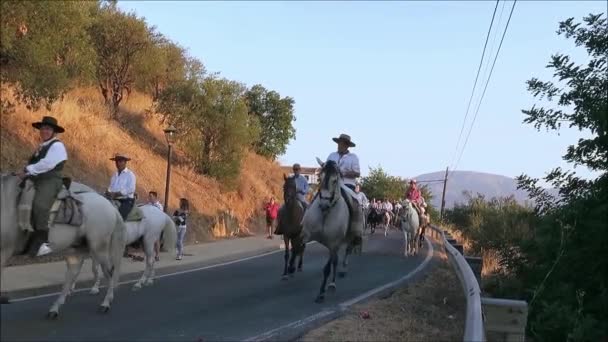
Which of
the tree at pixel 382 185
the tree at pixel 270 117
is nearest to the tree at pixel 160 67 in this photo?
the tree at pixel 270 117

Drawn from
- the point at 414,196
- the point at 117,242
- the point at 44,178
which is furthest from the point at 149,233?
the point at 414,196

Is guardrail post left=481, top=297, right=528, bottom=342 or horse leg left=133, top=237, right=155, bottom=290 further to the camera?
horse leg left=133, top=237, right=155, bottom=290

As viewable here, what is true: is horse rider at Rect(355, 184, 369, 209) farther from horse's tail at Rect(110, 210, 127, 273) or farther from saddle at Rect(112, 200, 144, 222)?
horse's tail at Rect(110, 210, 127, 273)

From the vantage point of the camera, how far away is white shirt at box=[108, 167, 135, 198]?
11344mm

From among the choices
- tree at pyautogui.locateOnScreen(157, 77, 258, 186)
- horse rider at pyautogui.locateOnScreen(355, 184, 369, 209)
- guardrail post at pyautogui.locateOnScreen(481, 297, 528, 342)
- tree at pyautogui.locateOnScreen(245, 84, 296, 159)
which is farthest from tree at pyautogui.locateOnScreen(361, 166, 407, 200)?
guardrail post at pyautogui.locateOnScreen(481, 297, 528, 342)

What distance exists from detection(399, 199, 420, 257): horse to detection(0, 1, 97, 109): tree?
12.4 metres

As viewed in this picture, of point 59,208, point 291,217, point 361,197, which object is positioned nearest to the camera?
point 59,208

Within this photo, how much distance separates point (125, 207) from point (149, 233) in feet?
3.98

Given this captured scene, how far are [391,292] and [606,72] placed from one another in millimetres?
6078

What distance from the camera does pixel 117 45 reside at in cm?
3238

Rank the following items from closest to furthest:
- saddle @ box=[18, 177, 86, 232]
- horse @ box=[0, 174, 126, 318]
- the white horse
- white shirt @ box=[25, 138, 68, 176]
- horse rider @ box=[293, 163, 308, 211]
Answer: horse @ box=[0, 174, 126, 318] < saddle @ box=[18, 177, 86, 232] < white shirt @ box=[25, 138, 68, 176] < the white horse < horse rider @ box=[293, 163, 308, 211]

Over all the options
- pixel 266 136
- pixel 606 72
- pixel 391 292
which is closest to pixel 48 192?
pixel 391 292

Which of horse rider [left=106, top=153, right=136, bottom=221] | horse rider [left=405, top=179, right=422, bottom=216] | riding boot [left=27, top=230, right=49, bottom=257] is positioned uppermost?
horse rider [left=405, top=179, right=422, bottom=216]

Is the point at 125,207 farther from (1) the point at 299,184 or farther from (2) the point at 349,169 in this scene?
(1) the point at 299,184
